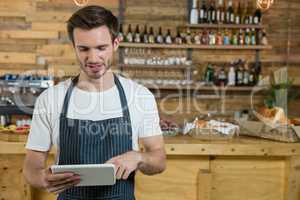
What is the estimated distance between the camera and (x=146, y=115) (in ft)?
5.03

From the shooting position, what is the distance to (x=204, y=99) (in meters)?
4.90

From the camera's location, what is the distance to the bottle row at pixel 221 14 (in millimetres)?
4641

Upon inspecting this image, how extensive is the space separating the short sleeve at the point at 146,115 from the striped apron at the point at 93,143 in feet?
0.17

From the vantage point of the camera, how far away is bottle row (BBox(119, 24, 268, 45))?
461cm

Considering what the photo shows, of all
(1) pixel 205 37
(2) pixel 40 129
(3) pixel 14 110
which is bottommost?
(3) pixel 14 110

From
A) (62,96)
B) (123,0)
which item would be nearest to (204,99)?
(123,0)

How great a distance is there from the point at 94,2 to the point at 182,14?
3.67ft

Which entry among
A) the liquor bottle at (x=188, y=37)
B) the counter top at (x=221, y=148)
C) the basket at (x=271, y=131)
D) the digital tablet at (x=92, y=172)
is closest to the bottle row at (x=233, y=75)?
the liquor bottle at (x=188, y=37)

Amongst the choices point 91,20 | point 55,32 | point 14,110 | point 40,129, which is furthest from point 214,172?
point 55,32

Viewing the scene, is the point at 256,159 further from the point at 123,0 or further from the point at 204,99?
the point at 123,0

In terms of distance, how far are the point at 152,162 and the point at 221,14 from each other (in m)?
3.52

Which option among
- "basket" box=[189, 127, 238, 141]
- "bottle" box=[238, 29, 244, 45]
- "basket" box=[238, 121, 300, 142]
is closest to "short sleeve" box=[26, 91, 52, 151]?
"basket" box=[189, 127, 238, 141]

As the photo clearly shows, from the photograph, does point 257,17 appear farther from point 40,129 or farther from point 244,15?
point 40,129

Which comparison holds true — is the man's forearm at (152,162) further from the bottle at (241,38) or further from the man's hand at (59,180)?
the bottle at (241,38)
